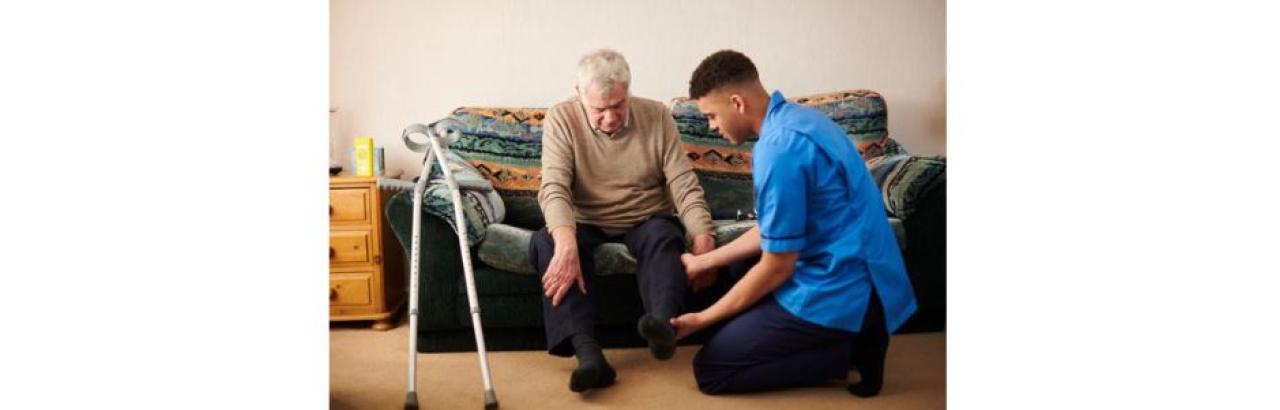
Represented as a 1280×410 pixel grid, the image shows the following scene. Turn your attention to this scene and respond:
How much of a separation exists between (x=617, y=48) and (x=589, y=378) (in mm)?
739

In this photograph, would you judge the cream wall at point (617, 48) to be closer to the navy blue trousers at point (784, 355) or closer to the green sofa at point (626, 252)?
the green sofa at point (626, 252)

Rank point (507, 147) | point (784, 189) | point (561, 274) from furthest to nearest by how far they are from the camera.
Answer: point (507, 147), point (561, 274), point (784, 189)

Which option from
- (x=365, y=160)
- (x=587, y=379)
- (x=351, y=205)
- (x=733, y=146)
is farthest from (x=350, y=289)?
(x=733, y=146)

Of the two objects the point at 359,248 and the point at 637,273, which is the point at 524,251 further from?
the point at 359,248

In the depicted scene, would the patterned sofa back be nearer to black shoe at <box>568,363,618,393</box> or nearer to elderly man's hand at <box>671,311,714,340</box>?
elderly man's hand at <box>671,311,714,340</box>

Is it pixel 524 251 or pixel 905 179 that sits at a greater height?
pixel 905 179

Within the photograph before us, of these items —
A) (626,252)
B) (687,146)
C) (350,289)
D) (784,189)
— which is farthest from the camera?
(687,146)

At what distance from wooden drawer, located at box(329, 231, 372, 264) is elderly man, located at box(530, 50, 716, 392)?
51 cm

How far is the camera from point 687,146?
94.0 inches

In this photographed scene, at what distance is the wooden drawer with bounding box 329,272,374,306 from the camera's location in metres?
2.24

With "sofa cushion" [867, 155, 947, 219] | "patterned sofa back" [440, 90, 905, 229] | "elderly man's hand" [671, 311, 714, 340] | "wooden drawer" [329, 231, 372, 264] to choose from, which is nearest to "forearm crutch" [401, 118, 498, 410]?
"elderly man's hand" [671, 311, 714, 340]
